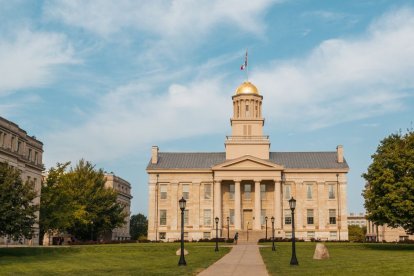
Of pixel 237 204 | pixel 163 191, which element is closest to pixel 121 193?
pixel 163 191

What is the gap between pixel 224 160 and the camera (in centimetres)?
9344

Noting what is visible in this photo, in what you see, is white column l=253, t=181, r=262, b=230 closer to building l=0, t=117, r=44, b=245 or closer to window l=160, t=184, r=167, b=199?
window l=160, t=184, r=167, b=199

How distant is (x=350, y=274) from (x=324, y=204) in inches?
2623

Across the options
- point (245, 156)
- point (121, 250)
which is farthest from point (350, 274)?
point (245, 156)

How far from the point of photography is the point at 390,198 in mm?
47906

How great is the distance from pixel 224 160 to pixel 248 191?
6671mm

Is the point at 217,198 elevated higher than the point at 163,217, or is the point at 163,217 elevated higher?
the point at 217,198

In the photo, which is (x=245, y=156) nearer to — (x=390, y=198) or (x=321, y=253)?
(x=390, y=198)

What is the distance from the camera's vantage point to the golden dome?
9481cm

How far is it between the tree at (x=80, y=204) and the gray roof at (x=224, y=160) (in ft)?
29.8

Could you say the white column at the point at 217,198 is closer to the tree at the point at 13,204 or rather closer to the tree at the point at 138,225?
the tree at the point at 13,204

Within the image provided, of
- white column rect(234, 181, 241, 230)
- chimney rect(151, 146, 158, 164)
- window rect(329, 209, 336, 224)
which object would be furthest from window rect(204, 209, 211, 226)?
window rect(329, 209, 336, 224)

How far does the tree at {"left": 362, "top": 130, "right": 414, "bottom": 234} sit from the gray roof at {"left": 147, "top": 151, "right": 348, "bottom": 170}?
3882cm

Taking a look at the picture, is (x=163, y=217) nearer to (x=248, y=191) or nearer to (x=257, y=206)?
(x=248, y=191)
